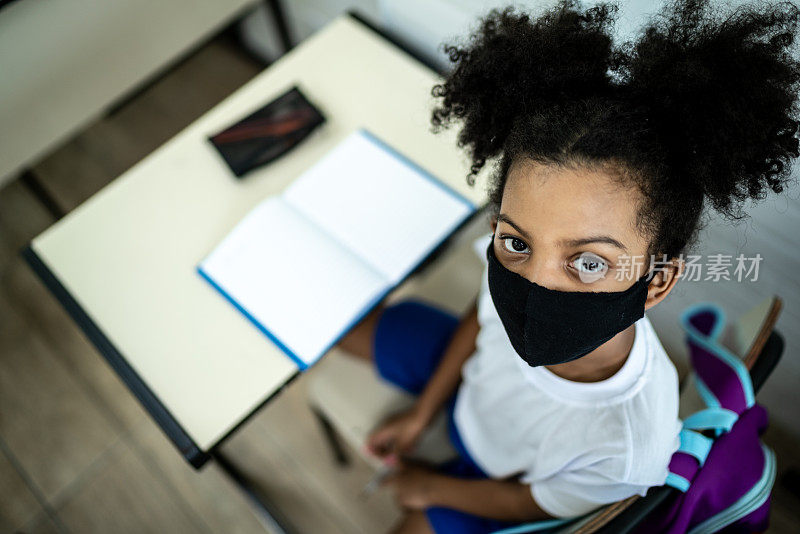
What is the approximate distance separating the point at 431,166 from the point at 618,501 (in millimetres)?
755

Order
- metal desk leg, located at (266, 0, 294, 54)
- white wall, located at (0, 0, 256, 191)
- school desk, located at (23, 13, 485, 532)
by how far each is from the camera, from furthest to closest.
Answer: metal desk leg, located at (266, 0, 294, 54) → white wall, located at (0, 0, 256, 191) → school desk, located at (23, 13, 485, 532)

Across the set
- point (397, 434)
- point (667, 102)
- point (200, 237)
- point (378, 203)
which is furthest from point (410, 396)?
point (667, 102)

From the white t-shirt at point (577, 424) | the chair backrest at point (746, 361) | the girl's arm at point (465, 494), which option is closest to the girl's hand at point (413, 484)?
the girl's arm at point (465, 494)

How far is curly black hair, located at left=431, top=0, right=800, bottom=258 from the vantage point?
673 mm

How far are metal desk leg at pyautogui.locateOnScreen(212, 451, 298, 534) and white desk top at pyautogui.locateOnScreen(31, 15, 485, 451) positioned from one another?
55cm

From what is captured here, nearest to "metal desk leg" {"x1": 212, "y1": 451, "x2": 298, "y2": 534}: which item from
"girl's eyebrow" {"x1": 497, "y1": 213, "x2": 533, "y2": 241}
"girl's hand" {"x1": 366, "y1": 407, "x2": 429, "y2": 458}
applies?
"girl's hand" {"x1": 366, "y1": 407, "x2": 429, "y2": 458}

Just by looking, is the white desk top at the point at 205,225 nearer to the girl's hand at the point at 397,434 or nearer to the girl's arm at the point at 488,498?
the girl's hand at the point at 397,434

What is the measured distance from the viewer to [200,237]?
128cm

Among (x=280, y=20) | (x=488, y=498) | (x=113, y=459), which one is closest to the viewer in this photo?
(x=488, y=498)

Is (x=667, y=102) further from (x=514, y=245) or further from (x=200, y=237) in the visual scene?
(x=200, y=237)

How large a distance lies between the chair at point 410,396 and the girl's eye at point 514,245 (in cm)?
36

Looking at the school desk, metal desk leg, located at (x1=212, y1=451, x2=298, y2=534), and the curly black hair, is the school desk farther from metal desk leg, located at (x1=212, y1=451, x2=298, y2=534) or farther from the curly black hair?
the curly black hair

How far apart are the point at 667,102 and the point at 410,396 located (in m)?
0.81

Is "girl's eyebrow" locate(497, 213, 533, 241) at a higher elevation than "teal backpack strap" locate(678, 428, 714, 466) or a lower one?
higher
